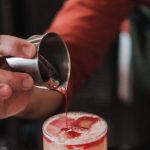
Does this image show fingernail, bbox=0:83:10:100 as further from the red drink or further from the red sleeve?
the red sleeve

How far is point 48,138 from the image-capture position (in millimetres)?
868

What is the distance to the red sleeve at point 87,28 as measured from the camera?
136 cm

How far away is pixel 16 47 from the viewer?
899mm

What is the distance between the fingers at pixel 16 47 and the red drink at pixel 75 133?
0.15m

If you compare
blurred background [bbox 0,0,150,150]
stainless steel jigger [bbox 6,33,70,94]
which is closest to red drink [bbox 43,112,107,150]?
stainless steel jigger [bbox 6,33,70,94]

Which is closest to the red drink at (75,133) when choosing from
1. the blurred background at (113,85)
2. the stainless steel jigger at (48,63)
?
the stainless steel jigger at (48,63)

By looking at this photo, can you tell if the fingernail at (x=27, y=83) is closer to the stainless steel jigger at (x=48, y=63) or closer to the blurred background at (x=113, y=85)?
the stainless steel jigger at (x=48, y=63)

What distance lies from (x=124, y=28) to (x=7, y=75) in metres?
1.57

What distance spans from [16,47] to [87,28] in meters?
0.54

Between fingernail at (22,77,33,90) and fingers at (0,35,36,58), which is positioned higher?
fingers at (0,35,36,58)

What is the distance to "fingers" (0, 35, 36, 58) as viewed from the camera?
87 cm

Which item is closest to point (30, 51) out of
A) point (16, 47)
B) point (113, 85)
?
point (16, 47)

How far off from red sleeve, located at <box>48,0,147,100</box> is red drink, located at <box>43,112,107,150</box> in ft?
1.30

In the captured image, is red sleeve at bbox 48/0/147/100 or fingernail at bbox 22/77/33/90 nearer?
fingernail at bbox 22/77/33/90
